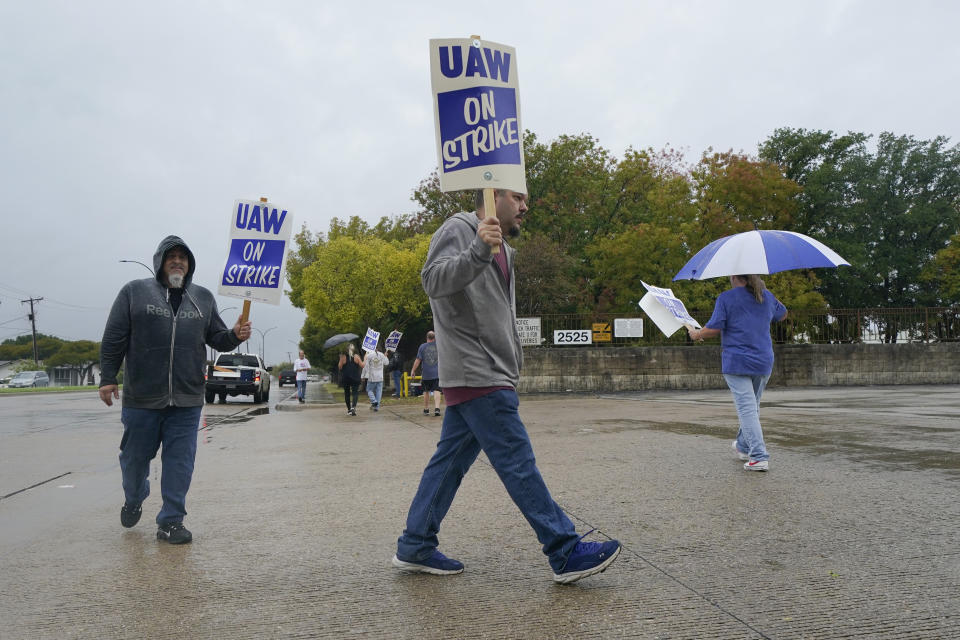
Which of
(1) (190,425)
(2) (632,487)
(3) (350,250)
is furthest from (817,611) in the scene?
(3) (350,250)

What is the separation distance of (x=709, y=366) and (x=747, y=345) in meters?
18.4

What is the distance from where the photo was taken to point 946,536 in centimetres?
391

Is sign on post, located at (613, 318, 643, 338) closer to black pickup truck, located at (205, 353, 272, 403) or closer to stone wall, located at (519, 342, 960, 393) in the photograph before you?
stone wall, located at (519, 342, 960, 393)

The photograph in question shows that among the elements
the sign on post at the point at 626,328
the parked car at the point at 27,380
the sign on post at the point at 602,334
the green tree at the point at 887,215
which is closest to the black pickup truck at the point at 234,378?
the sign on post at the point at 602,334

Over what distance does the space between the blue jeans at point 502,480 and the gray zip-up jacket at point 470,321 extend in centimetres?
12

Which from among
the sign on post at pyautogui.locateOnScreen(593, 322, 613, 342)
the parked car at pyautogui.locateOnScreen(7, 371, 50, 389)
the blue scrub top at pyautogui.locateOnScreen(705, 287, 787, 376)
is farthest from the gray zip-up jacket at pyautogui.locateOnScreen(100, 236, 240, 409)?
the parked car at pyautogui.locateOnScreen(7, 371, 50, 389)

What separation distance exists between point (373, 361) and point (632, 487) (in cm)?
1241

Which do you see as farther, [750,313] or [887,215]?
[887,215]

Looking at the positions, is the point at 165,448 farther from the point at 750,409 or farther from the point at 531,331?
the point at 531,331

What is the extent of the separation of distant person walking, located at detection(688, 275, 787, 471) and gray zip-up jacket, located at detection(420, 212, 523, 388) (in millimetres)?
3295

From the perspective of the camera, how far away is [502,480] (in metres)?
3.34

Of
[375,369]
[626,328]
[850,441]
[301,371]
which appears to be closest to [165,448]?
[850,441]

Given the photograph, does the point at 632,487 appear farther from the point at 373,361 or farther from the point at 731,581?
the point at 373,361

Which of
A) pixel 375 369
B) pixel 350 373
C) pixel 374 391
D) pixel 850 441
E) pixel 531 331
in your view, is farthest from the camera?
pixel 531 331
